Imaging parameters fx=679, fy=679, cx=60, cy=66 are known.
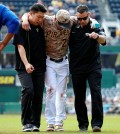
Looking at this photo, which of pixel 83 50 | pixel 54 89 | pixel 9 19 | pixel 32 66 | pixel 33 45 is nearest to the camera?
pixel 9 19

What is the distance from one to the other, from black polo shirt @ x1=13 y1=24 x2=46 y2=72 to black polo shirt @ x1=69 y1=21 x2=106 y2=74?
19.4 inches

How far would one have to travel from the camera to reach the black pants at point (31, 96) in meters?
10.6

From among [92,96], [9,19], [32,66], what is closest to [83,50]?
[92,96]

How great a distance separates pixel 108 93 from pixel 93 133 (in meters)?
15.1

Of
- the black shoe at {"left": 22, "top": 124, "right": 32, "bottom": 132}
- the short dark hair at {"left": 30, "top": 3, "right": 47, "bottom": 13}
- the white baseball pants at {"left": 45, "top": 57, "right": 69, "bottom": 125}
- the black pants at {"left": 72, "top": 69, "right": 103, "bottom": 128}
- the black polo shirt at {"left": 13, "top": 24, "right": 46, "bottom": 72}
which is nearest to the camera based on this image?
the short dark hair at {"left": 30, "top": 3, "right": 47, "bottom": 13}

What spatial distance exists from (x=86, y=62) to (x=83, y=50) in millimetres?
200

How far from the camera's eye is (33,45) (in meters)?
10.8

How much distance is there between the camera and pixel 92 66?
10930 millimetres

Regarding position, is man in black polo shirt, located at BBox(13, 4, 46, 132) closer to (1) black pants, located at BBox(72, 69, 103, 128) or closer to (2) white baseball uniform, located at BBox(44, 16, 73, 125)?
(2) white baseball uniform, located at BBox(44, 16, 73, 125)

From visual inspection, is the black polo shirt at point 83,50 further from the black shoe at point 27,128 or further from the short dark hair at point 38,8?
the black shoe at point 27,128

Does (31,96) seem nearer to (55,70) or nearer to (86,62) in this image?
(55,70)

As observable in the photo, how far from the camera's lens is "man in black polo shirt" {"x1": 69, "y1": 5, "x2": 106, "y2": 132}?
1083 centimetres

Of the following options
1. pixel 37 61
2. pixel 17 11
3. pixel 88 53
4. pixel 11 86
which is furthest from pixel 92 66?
pixel 17 11

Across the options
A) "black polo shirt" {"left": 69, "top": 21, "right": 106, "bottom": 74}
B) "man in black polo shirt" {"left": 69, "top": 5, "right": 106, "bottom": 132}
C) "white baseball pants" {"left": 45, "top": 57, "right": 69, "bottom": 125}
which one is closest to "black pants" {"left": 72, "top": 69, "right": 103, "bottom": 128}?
"man in black polo shirt" {"left": 69, "top": 5, "right": 106, "bottom": 132}
